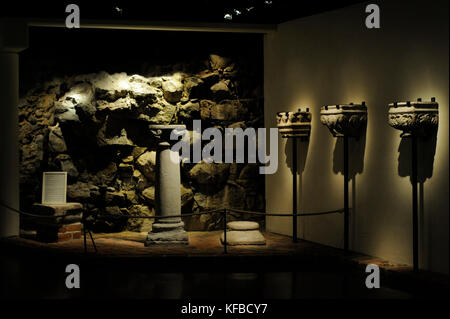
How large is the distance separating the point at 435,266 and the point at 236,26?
508 cm

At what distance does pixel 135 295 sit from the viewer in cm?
758

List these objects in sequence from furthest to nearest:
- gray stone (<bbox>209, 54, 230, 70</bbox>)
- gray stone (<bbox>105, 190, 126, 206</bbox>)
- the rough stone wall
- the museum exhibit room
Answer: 1. gray stone (<bbox>209, 54, 230, 70</bbox>)
2. gray stone (<bbox>105, 190, 126, 206</bbox>)
3. the rough stone wall
4. the museum exhibit room

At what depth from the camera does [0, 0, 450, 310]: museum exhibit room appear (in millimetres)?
7805

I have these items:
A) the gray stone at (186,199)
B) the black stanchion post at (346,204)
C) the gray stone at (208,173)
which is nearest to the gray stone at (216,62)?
the gray stone at (208,173)

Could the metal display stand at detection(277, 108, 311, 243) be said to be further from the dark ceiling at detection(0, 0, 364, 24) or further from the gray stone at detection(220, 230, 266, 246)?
the dark ceiling at detection(0, 0, 364, 24)

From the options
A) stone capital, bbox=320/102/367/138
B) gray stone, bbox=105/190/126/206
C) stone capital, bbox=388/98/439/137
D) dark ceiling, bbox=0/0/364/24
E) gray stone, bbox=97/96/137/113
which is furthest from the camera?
gray stone, bbox=105/190/126/206

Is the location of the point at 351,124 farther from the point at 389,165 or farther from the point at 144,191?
the point at 144,191

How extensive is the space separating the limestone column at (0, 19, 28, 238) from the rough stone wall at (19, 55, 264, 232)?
623 millimetres

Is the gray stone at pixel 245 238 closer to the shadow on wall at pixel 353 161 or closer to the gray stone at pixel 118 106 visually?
the shadow on wall at pixel 353 161

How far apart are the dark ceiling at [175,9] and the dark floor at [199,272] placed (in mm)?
3558

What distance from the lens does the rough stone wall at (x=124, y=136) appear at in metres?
11.0

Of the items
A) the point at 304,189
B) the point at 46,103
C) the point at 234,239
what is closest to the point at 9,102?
the point at 46,103
